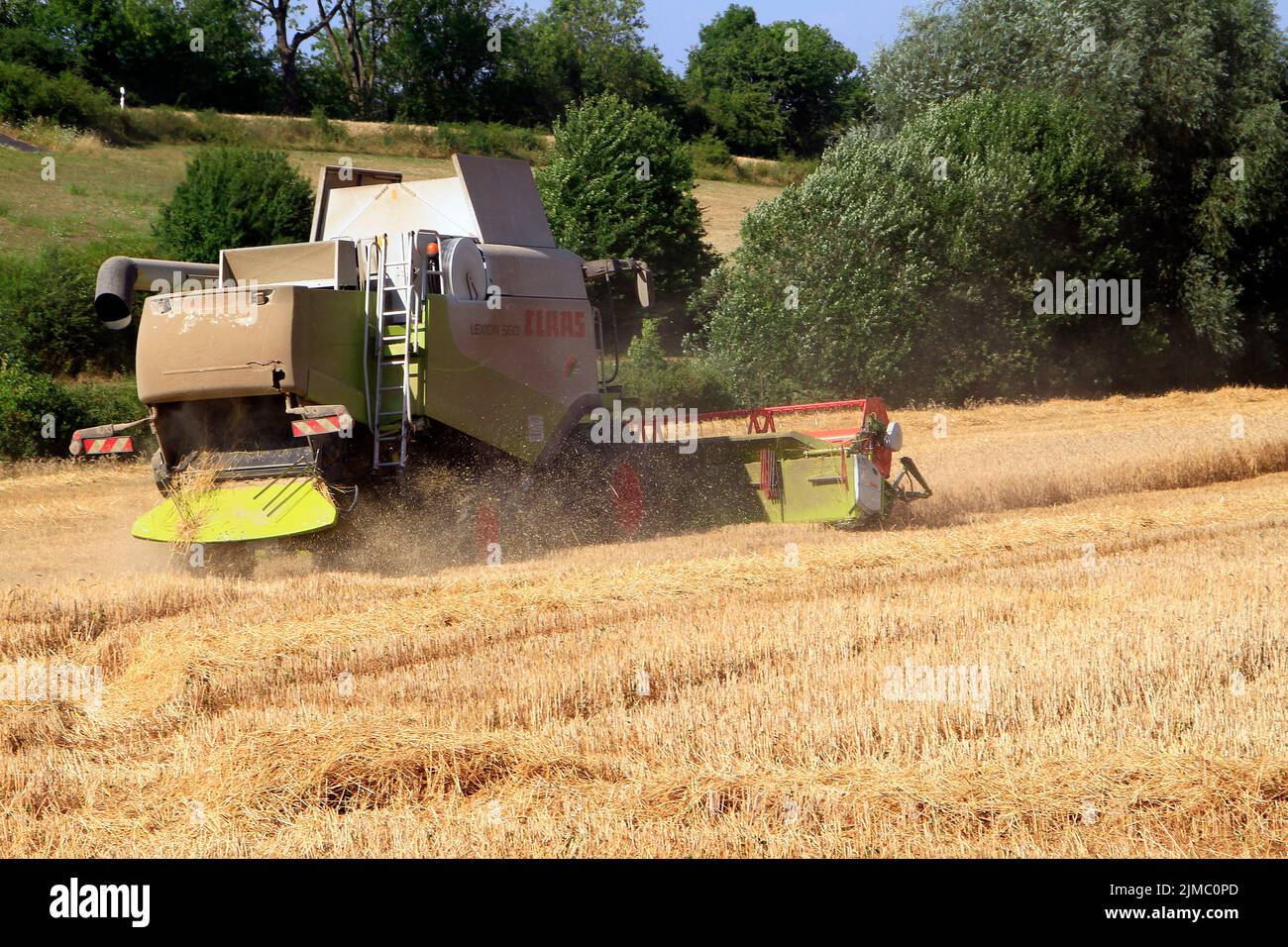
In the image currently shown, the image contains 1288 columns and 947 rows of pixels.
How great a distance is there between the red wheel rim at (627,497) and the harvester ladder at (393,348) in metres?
2.45

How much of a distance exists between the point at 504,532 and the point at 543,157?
31.9m

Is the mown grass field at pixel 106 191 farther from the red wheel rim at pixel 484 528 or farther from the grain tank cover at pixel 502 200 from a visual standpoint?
the red wheel rim at pixel 484 528

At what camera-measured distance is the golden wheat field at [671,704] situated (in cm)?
407

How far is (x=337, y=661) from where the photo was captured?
21.4ft

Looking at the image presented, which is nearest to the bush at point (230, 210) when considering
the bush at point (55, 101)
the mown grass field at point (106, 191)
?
the mown grass field at point (106, 191)

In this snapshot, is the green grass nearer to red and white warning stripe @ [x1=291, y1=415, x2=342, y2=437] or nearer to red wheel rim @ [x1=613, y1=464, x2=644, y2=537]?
red wheel rim @ [x1=613, y1=464, x2=644, y2=537]

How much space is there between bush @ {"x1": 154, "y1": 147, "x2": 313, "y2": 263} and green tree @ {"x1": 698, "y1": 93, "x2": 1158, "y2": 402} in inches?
362

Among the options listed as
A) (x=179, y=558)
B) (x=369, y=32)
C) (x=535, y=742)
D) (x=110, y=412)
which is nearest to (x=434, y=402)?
(x=179, y=558)

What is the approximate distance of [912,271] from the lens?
2425 centimetres

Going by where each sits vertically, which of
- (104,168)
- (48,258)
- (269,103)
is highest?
(269,103)

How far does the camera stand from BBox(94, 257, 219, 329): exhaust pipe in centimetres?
940

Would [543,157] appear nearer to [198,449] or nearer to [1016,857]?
[198,449]

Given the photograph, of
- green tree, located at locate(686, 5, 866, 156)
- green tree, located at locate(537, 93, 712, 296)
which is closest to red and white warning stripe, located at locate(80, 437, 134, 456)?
green tree, located at locate(537, 93, 712, 296)

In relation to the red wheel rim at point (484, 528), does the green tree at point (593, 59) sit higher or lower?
higher
